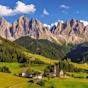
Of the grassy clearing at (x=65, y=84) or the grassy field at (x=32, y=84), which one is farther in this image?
the grassy clearing at (x=65, y=84)

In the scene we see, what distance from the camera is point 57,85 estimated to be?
162 meters

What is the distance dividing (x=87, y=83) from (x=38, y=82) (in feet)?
86.2

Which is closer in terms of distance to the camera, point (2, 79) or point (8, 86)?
point (8, 86)

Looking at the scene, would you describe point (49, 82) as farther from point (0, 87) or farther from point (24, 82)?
point (0, 87)

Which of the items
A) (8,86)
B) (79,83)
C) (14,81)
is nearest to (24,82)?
(14,81)

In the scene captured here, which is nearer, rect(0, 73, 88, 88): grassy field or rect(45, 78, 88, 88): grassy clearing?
rect(0, 73, 88, 88): grassy field

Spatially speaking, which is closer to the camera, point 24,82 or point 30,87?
point 30,87

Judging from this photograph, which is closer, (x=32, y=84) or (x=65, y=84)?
(x=32, y=84)

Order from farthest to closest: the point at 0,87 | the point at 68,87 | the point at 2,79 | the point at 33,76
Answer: the point at 33,76 < the point at 2,79 < the point at 68,87 < the point at 0,87

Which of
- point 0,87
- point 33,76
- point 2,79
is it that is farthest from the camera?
point 33,76

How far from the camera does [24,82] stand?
6585 inches

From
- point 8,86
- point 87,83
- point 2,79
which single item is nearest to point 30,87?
point 8,86

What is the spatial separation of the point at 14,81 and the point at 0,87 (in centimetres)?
2143

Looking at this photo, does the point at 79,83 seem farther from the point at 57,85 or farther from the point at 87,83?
the point at 57,85
